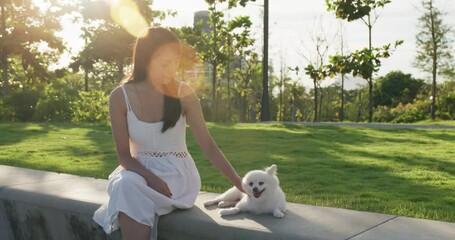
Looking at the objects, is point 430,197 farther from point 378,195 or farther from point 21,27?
point 21,27

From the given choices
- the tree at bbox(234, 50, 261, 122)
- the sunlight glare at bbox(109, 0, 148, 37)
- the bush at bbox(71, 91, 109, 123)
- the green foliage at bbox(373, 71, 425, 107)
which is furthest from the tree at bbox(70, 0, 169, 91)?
the green foliage at bbox(373, 71, 425, 107)

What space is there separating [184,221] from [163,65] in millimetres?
1168

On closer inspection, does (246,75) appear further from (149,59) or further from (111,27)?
(149,59)

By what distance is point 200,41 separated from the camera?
29422mm

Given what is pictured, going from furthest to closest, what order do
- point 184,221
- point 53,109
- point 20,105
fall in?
1. point 20,105
2. point 53,109
3. point 184,221

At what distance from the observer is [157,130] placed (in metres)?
4.38

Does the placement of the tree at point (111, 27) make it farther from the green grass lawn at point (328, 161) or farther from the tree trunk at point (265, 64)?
the green grass lawn at point (328, 161)

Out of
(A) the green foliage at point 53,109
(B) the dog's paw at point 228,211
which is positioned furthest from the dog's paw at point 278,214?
(A) the green foliage at point 53,109

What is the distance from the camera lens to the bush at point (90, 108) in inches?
999

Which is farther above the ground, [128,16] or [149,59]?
[128,16]

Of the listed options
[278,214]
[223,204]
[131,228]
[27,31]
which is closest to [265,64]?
[27,31]

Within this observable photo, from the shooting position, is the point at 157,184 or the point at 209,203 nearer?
the point at 157,184

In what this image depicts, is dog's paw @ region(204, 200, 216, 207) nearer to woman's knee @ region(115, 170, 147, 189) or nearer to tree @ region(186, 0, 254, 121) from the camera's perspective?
woman's knee @ region(115, 170, 147, 189)

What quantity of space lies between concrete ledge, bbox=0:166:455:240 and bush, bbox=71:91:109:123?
19.6m
